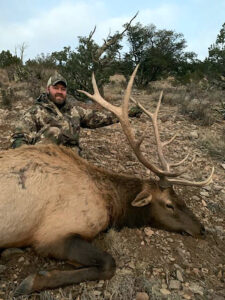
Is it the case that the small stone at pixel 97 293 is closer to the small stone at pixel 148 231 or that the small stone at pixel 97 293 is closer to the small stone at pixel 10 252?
the small stone at pixel 10 252

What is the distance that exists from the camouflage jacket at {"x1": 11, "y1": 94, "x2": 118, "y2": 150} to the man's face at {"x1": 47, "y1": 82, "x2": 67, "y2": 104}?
9 centimetres

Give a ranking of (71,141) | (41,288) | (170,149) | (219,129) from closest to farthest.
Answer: (41,288), (71,141), (170,149), (219,129)

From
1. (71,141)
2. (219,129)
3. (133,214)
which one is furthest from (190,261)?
(219,129)

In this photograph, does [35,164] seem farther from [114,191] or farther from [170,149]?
[170,149]

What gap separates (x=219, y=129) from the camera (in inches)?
268

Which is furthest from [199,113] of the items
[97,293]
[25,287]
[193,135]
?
[25,287]

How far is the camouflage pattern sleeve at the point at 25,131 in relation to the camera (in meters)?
3.81

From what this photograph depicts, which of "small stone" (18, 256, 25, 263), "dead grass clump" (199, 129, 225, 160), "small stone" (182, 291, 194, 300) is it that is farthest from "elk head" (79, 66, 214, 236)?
"dead grass clump" (199, 129, 225, 160)

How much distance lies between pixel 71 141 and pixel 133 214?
1717mm

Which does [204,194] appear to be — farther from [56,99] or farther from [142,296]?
[56,99]

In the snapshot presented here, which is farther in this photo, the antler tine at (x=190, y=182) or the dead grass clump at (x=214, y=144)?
the dead grass clump at (x=214, y=144)

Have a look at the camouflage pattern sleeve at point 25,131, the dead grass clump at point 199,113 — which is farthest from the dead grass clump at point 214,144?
the camouflage pattern sleeve at point 25,131

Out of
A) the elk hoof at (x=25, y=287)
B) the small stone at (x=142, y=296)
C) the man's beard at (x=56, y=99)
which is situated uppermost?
the man's beard at (x=56, y=99)

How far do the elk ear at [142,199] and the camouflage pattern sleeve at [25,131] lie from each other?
1740mm
